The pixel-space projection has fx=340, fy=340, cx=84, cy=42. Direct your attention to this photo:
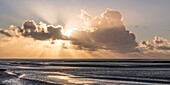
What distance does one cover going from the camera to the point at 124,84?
180 ft

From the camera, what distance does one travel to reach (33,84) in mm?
54500

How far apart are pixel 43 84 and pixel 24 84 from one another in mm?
3045

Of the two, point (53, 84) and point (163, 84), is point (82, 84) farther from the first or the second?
point (163, 84)

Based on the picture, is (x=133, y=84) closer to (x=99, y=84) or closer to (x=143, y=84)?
(x=143, y=84)

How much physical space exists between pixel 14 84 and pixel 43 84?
4.76 m

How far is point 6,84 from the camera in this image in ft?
179

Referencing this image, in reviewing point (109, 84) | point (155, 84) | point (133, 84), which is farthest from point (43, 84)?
point (155, 84)

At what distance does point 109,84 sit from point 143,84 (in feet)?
18.1

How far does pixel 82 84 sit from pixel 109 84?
4.37m

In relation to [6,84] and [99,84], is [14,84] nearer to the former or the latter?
[6,84]

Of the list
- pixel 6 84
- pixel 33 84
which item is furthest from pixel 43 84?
pixel 6 84

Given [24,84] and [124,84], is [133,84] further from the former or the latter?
[24,84]

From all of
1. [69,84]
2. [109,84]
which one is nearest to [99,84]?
[109,84]

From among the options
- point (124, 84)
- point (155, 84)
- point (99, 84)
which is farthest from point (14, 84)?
point (155, 84)
